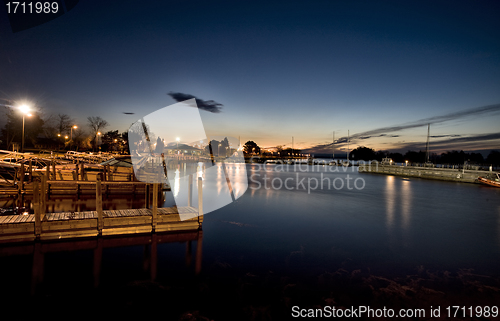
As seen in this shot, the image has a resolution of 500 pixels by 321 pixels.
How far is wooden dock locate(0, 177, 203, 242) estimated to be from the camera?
8789 millimetres

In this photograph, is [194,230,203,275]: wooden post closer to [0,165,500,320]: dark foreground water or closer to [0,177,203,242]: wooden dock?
[0,165,500,320]: dark foreground water

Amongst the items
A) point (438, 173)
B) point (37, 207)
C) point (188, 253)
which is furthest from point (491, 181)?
point (37, 207)

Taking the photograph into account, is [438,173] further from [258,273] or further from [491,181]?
[258,273]

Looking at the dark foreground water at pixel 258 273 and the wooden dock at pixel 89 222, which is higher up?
the wooden dock at pixel 89 222

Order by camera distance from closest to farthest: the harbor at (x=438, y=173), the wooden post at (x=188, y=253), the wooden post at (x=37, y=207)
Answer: the wooden post at (x=37, y=207)
the wooden post at (x=188, y=253)
the harbor at (x=438, y=173)

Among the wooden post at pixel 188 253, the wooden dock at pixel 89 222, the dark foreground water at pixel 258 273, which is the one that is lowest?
the dark foreground water at pixel 258 273

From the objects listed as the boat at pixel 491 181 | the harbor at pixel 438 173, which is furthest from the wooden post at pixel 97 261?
the harbor at pixel 438 173

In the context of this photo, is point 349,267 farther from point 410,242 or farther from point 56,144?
point 56,144

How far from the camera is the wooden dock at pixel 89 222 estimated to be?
879 centimetres

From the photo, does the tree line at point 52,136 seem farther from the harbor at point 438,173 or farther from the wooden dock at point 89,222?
the harbor at point 438,173

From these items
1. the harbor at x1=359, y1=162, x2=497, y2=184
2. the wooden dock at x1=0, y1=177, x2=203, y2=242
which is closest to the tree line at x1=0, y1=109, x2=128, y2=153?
the wooden dock at x1=0, y1=177, x2=203, y2=242

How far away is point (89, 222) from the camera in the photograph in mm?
9555

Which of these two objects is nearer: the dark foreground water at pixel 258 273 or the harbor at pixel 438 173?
the dark foreground water at pixel 258 273

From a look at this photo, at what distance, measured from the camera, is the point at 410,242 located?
492 inches
